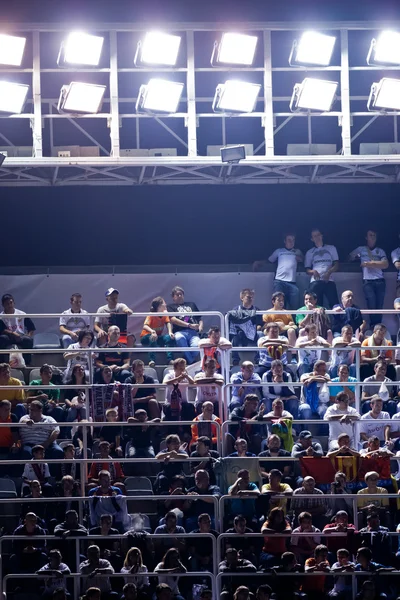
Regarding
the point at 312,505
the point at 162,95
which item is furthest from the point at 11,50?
the point at 312,505

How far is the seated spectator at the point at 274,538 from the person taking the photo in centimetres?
1448

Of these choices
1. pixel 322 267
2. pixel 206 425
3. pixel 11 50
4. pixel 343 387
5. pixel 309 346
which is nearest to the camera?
pixel 206 425

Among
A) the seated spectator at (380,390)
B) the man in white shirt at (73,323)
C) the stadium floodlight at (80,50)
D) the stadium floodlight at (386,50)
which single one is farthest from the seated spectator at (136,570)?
the stadium floodlight at (386,50)

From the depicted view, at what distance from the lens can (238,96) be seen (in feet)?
62.4

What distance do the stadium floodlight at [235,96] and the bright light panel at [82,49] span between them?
1.59 meters

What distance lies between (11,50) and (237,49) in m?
→ 2.83

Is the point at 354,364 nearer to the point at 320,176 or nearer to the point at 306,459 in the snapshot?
the point at 306,459

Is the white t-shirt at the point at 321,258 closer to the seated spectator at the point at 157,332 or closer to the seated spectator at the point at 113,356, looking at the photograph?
the seated spectator at the point at 157,332

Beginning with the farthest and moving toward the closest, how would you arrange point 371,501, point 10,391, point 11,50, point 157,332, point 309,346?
point 11,50, point 157,332, point 309,346, point 10,391, point 371,501

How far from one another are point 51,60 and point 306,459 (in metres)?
7.34

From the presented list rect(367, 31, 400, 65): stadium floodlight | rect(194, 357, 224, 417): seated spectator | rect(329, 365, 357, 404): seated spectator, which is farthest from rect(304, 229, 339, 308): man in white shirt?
rect(194, 357, 224, 417): seated spectator

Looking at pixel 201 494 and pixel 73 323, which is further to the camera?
pixel 73 323

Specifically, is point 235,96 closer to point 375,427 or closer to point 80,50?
point 80,50

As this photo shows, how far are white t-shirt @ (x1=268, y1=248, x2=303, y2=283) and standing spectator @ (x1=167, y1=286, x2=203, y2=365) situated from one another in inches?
54.6
